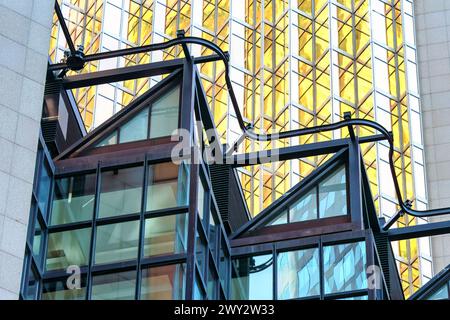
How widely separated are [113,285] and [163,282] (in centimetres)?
108

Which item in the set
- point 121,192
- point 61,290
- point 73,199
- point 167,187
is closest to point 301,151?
point 167,187

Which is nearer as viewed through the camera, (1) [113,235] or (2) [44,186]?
(1) [113,235]

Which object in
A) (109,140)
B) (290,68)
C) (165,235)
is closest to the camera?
(165,235)

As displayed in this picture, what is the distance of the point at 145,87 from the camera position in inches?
3514

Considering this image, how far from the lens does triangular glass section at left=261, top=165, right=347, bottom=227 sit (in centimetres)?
3325

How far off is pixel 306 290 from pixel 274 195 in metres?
52.4

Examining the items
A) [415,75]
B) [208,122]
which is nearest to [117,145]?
[208,122]

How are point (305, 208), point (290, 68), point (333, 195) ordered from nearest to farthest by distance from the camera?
point (333, 195)
point (305, 208)
point (290, 68)

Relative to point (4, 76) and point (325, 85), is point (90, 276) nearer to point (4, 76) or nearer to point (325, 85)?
point (4, 76)

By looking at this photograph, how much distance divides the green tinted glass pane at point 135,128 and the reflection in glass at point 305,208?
18.0 feet

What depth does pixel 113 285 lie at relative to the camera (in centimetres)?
2656

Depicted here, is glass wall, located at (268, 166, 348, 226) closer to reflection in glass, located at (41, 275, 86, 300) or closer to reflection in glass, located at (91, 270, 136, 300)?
reflection in glass, located at (91, 270, 136, 300)

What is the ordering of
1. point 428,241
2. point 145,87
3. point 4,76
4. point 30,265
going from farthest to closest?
point 145,87, point 428,241, point 30,265, point 4,76

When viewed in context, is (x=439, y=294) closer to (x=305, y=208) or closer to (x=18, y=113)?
(x=305, y=208)
